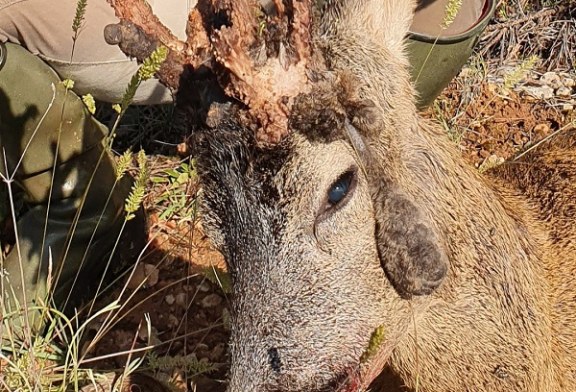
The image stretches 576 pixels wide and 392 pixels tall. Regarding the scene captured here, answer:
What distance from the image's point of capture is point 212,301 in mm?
4309

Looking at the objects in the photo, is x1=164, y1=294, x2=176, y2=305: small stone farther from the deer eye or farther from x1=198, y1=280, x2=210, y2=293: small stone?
the deer eye

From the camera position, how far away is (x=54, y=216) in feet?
13.3

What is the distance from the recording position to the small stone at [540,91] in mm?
5258

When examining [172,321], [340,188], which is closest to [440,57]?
[172,321]

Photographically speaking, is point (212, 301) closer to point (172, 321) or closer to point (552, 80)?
point (172, 321)

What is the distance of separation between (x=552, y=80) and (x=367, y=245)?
10.7 feet

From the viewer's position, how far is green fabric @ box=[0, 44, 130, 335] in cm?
363

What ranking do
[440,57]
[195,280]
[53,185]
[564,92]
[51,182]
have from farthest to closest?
[564,92], [195,280], [440,57], [53,185], [51,182]

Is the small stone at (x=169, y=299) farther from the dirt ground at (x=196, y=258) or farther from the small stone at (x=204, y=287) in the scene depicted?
the small stone at (x=204, y=287)

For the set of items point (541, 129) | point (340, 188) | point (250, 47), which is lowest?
point (541, 129)

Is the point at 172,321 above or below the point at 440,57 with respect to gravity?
below

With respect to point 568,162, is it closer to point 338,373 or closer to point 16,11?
point 338,373

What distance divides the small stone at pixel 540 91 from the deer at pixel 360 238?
8.43 feet

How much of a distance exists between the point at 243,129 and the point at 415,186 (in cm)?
61
